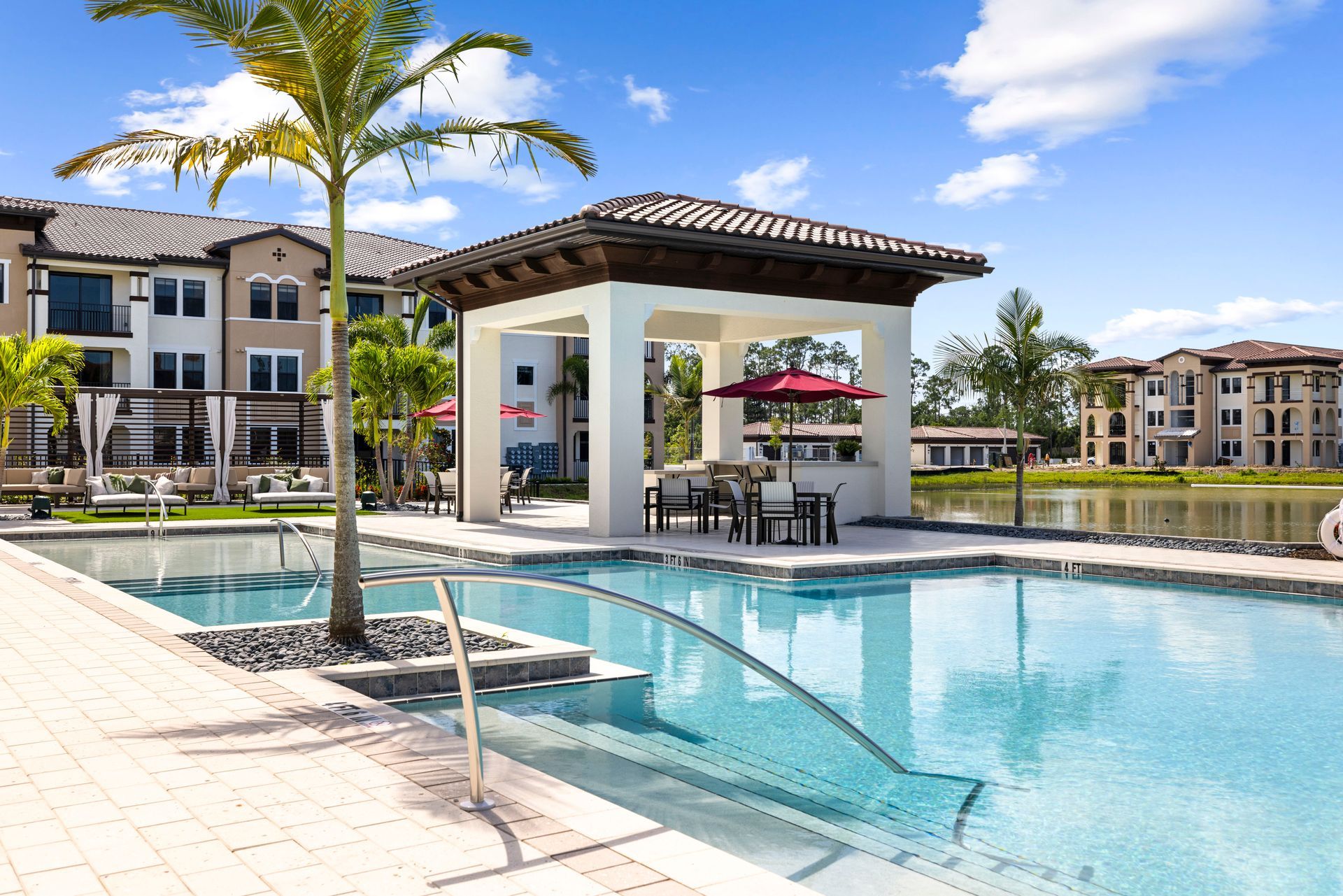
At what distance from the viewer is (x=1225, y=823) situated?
4.24 meters

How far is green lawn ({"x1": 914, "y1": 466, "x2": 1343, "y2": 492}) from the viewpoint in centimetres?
5112

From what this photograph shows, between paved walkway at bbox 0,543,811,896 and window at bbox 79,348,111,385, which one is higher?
window at bbox 79,348,111,385

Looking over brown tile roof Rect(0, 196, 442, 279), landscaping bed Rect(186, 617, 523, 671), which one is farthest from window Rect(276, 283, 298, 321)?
landscaping bed Rect(186, 617, 523, 671)

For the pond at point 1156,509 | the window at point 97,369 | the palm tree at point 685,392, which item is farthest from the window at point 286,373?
the pond at point 1156,509

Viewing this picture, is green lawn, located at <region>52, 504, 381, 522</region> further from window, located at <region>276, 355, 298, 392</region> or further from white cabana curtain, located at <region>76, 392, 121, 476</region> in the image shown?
window, located at <region>276, 355, 298, 392</region>

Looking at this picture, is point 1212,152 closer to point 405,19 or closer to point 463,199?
point 463,199

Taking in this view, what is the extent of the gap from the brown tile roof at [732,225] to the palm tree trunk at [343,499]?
6.74 metres

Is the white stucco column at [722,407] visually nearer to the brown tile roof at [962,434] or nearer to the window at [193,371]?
the window at [193,371]

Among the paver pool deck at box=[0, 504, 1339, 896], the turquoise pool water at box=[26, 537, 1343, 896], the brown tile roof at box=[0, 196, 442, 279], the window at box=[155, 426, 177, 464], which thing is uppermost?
the brown tile roof at box=[0, 196, 442, 279]

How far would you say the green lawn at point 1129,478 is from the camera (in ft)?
168

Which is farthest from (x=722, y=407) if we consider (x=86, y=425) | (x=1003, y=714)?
(x=1003, y=714)

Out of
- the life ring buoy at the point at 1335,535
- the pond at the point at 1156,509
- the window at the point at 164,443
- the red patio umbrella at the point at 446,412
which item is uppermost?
the red patio umbrella at the point at 446,412

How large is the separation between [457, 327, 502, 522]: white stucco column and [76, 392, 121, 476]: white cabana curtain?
32.5ft

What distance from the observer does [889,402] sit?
680 inches
